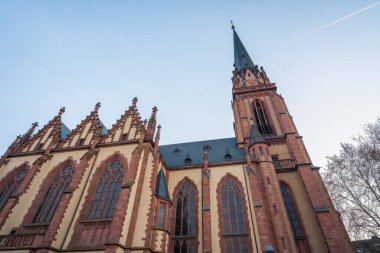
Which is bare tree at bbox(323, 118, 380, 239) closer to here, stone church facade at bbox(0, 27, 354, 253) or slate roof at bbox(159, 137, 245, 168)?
stone church facade at bbox(0, 27, 354, 253)

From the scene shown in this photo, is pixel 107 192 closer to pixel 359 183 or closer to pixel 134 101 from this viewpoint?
pixel 134 101

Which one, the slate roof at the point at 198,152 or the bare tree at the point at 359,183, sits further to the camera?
the slate roof at the point at 198,152

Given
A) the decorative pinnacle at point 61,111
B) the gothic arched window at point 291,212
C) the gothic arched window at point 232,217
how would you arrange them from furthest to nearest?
the decorative pinnacle at point 61,111 → the gothic arched window at point 291,212 → the gothic arched window at point 232,217

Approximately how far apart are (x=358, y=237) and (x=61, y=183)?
23.8 metres

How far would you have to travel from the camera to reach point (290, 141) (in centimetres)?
2122

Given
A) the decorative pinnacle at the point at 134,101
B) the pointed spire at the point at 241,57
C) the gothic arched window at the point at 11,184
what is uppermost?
the pointed spire at the point at 241,57

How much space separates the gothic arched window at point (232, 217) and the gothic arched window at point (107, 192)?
8188mm

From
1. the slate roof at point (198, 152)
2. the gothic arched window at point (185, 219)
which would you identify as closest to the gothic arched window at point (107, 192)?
the gothic arched window at point (185, 219)

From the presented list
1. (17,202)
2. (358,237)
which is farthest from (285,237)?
(17,202)

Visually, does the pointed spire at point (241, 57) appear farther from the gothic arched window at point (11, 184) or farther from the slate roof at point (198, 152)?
the gothic arched window at point (11, 184)

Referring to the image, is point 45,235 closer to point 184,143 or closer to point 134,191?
point 134,191

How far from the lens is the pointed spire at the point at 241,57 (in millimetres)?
36219

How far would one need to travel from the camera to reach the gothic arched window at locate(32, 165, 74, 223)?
15312mm

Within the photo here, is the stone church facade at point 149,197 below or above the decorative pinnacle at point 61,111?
below
